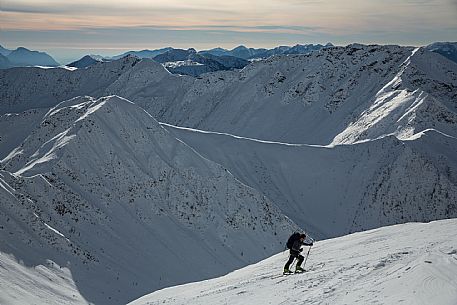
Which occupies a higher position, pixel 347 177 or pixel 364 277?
pixel 364 277

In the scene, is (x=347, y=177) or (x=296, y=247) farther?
(x=347, y=177)

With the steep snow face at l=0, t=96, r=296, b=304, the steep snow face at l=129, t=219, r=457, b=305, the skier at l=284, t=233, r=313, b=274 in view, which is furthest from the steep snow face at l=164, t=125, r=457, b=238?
the skier at l=284, t=233, r=313, b=274

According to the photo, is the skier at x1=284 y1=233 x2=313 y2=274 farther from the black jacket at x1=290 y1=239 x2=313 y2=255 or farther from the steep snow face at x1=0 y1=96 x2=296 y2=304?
the steep snow face at x1=0 y1=96 x2=296 y2=304

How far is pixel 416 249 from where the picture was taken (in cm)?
1271

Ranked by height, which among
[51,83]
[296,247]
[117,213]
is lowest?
[51,83]

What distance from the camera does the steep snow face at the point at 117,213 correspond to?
2414cm

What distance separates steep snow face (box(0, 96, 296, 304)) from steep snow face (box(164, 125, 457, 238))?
1030 centimetres

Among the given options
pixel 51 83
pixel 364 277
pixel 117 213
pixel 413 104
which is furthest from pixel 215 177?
pixel 51 83

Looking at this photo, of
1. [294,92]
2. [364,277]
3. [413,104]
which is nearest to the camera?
[364,277]

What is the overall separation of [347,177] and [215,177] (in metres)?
20.8

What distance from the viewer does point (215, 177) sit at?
3806 centimetres

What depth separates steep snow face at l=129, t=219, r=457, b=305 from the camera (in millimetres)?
9500

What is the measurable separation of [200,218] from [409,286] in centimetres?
2580

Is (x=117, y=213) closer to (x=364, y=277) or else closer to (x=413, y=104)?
(x=364, y=277)
